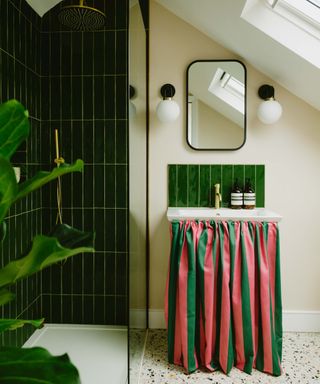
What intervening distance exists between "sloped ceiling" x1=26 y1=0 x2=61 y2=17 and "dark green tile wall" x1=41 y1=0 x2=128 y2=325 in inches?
3.8

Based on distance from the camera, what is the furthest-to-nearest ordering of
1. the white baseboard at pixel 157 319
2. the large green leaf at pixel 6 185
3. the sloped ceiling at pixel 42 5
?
the white baseboard at pixel 157 319, the sloped ceiling at pixel 42 5, the large green leaf at pixel 6 185

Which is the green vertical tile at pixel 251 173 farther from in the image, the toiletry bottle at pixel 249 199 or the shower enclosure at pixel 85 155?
the shower enclosure at pixel 85 155

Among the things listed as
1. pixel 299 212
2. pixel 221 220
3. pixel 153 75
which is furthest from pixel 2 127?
pixel 299 212

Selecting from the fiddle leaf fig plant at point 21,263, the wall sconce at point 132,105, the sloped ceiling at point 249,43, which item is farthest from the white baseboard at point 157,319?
the fiddle leaf fig plant at point 21,263

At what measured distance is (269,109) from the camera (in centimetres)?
277

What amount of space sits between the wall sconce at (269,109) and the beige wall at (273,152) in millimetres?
93

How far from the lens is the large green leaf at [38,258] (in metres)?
0.54

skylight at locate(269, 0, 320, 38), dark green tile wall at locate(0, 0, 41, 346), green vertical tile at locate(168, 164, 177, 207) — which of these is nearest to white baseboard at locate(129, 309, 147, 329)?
dark green tile wall at locate(0, 0, 41, 346)

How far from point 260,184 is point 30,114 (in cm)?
172

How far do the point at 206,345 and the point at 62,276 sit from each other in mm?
1213

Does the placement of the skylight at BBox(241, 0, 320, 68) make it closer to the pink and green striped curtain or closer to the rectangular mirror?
the rectangular mirror

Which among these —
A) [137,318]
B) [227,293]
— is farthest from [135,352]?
[227,293]

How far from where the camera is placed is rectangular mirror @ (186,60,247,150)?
2895mm

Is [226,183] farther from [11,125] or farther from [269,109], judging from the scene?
[11,125]
